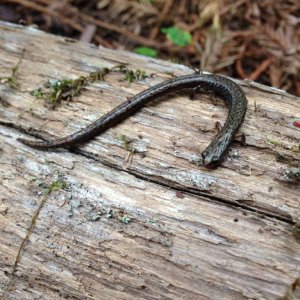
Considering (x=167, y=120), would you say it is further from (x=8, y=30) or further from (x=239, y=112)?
(x=8, y=30)

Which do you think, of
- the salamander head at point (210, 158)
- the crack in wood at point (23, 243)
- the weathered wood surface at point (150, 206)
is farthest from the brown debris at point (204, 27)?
the crack in wood at point (23, 243)

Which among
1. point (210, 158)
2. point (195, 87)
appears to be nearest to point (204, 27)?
point (195, 87)

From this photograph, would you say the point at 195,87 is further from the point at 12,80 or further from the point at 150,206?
the point at 12,80

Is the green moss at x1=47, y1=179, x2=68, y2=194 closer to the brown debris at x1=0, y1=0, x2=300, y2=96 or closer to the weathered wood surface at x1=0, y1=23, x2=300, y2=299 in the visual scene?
the weathered wood surface at x1=0, y1=23, x2=300, y2=299

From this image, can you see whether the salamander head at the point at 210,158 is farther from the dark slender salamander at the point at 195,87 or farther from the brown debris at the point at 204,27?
the brown debris at the point at 204,27

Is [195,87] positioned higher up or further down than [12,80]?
higher up

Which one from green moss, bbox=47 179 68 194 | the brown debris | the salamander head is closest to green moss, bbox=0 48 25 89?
green moss, bbox=47 179 68 194
